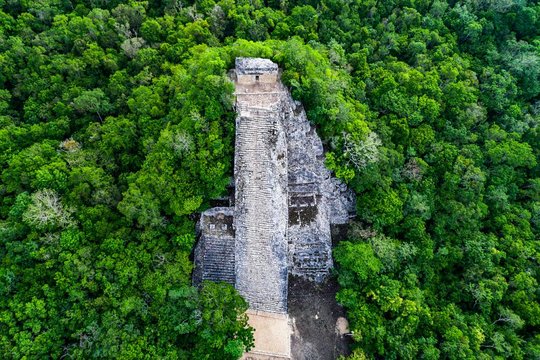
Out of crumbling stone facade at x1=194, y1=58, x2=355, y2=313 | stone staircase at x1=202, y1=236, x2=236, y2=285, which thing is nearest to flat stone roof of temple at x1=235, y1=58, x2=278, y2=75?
crumbling stone facade at x1=194, y1=58, x2=355, y2=313

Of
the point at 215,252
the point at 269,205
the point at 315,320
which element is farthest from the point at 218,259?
the point at 315,320

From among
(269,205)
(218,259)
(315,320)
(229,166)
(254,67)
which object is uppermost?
(254,67)

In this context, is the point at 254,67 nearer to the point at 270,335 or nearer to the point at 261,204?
the point at 261,204

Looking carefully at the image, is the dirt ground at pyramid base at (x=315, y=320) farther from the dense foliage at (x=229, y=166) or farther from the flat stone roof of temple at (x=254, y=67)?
the flat stone roof of temple at (x=254, y=67)

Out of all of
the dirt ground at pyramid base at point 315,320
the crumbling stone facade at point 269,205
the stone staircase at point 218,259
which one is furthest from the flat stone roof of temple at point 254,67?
the dirt ground at pyramid base at point 315,320

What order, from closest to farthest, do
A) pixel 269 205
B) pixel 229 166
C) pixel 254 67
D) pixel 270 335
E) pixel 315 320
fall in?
pixel 270 335, pixel 315 320, pixel 269 205, pixel 229 166, pixel 254 67

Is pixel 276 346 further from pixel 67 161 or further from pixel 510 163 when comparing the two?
pixel 510 163
